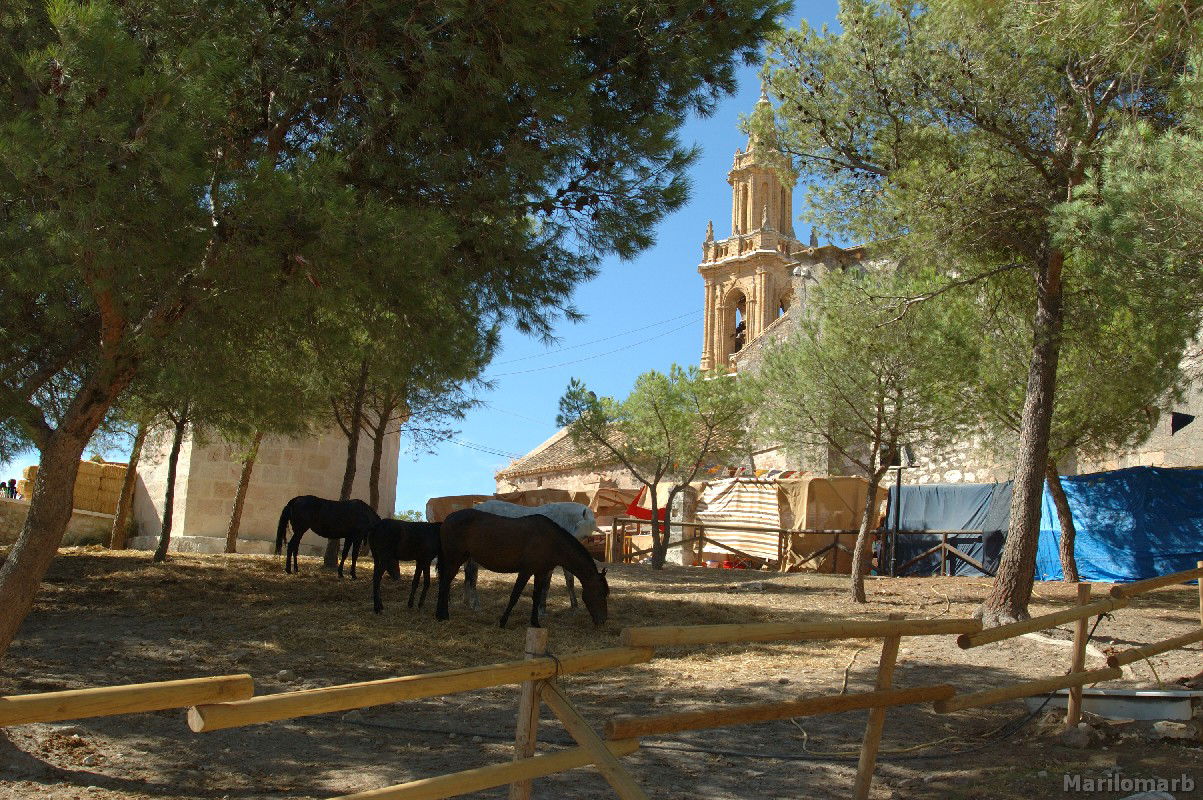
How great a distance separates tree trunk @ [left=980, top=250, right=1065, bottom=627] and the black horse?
9.10 m

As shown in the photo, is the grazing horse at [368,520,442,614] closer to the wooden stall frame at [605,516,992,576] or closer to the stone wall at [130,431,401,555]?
the wooden stall frame at [605,516,992,576]

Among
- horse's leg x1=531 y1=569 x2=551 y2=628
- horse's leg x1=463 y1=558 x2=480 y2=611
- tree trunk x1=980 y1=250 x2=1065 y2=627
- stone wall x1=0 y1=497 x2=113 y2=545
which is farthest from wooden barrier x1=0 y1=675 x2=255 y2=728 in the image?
stone wall x1=0 y1=497 x2=113 y2=545

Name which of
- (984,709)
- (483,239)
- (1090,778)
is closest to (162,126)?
(483,239)

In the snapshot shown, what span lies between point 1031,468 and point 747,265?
2281 inches

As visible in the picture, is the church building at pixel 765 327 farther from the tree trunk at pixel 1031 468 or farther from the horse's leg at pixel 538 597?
the horse's leg at pixel 538 597

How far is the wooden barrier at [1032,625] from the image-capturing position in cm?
538

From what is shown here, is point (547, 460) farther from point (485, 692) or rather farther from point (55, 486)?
point (55, 486)

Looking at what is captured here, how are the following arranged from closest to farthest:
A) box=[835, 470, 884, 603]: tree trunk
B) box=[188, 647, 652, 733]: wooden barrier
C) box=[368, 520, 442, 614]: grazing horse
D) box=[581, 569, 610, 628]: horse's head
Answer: box=[188, 647, 652, 733]: wooden barrier
box=[581, 569, 610, 628]: horse's head
box=[368, 520, 442, 614]: grazing horse
box=[835, 470, 884, 603]: tree trunk

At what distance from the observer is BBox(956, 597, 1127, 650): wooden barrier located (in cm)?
538

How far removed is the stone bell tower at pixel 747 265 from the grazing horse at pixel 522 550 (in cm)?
5504

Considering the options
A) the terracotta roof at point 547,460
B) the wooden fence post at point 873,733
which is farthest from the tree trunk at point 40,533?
the terracotta roof at point 547,460

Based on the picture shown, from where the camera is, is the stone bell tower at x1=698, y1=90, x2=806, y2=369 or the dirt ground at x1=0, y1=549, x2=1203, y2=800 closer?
the dirt ground at x1=0, y1=549, x2=1203, y2=800

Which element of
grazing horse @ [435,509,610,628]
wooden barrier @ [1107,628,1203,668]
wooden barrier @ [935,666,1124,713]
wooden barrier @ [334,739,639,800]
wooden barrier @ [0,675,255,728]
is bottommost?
wooden barrier @ [334,739,639,800]

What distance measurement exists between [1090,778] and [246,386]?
811cm
